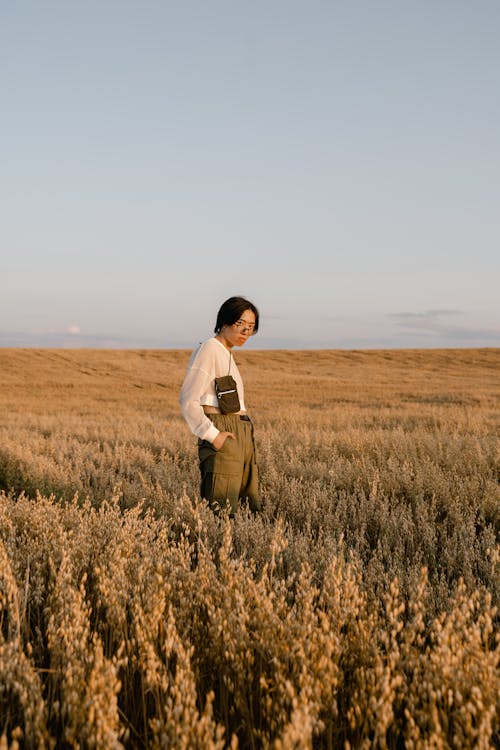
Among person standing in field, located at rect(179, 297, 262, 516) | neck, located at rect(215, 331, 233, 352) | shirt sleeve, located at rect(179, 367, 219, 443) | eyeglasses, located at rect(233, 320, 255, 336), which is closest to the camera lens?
shirt sleeve, located at rect(179, 367, 219, 443)

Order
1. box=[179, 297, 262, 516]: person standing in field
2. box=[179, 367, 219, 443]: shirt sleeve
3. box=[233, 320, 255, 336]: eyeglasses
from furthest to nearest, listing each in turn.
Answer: box=[233, 320, 255, 336]: eyeglasses → box=[179, 297, 262, 516]: person standing in field → box=[179, 367, 219, 443]: shirt sleeve

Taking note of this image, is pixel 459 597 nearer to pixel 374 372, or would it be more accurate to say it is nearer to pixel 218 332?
pixel 218 332

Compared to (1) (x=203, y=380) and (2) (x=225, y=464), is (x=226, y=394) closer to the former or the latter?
(1) (x=203, y=380)

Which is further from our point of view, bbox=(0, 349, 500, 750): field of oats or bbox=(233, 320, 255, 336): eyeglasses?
bbox=(233, 320, 255, 336): eyeglasses

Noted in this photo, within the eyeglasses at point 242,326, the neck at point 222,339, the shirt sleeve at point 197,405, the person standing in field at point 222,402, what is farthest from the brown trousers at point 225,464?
the eyeglasses at point 242,326

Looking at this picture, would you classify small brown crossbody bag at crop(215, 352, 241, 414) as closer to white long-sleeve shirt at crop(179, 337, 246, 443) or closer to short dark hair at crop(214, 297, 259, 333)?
white long-sleeve shirt at crop(179, 337, 246, 443)

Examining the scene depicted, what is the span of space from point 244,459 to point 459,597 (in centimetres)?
259

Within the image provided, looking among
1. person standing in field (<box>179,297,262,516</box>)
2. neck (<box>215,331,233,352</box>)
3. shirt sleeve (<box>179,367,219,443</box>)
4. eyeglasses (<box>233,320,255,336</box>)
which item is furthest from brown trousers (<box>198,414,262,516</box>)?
eyeglasses (<box>233,320,255,336</box>)

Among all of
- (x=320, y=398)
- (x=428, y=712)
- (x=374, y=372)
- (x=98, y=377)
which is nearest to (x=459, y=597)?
(x=428, y=712)

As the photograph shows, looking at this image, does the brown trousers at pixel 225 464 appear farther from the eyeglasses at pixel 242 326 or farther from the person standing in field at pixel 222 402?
the eyeglasses at pixel 242 326

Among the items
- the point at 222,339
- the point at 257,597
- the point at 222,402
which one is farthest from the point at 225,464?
the point at 257,597

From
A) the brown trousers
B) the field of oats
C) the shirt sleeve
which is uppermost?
the shirt sleeve

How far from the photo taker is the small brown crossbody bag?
4359 mm

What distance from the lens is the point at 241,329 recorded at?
14.6 feet
